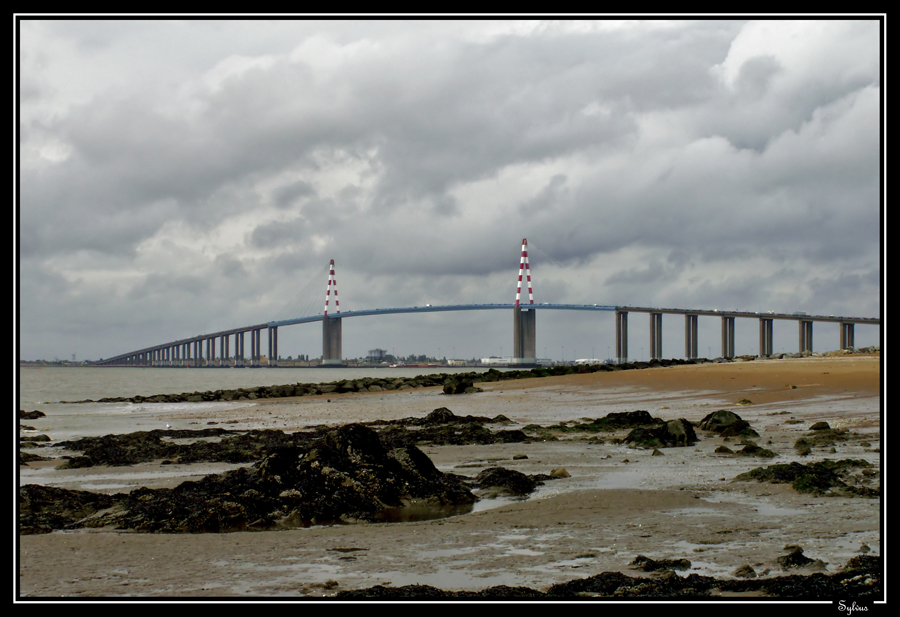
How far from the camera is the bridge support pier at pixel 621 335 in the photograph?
9381 centimetres

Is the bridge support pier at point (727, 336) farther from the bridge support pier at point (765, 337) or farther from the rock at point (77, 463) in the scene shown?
the rock at point (77, 463)

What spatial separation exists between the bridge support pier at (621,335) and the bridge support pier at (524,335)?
952 centimetres

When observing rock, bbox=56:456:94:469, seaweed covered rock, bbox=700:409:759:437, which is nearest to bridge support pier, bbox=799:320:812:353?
seaweed covered rock, bbox=700:409:759:437

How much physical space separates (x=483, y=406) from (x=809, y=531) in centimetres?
1420

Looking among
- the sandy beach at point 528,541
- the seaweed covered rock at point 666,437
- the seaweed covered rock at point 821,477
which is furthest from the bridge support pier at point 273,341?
the seaweed covered rock at point 821,477

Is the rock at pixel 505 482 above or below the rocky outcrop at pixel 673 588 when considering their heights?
below

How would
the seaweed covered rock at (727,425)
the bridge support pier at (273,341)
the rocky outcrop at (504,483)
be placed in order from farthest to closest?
the bridge support pier at (273,341)
the seaweed covered rock at (727,425)
the rocky outcrop at (504,483)

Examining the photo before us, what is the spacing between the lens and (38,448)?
41.9 ft

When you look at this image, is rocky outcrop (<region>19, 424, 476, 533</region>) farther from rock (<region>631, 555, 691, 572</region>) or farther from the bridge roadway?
the bridge roadway

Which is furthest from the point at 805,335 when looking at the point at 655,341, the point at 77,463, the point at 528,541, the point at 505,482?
the point at 528,541

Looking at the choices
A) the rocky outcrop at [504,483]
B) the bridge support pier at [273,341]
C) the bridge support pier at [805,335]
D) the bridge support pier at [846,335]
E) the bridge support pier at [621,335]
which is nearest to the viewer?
the rocky outcrop at [504,483]

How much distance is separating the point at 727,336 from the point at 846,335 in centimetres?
1253
